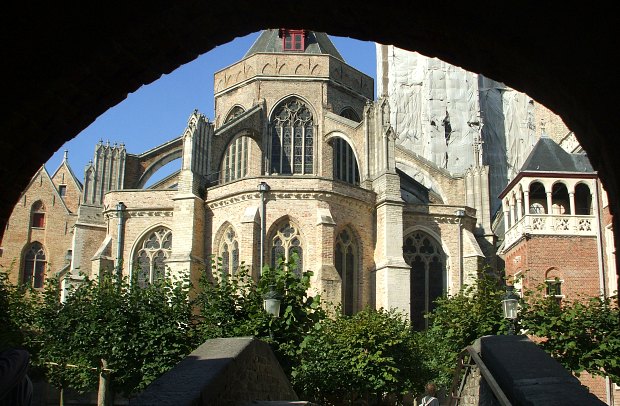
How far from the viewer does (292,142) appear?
3566cm

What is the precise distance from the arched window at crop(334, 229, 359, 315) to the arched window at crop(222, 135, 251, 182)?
7406 mm

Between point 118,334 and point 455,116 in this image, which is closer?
point 118,334

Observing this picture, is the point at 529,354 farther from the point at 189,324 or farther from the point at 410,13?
the point at 189,324

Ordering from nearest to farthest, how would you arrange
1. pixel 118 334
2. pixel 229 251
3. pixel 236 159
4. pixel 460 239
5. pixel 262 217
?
pixel 118 334 → pixel 262 217 → pixel 229 251 → pixel 460 239 → pixel 236 159

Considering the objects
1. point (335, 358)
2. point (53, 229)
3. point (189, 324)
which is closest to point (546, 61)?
point (189, 324)

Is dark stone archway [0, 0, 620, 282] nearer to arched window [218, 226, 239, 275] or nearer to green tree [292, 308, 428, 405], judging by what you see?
green tree [292, 308, 428, 405]

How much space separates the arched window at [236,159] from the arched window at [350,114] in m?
4.56

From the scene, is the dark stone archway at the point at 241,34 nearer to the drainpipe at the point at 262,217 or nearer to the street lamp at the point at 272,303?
the street lamp at the point at 272,303

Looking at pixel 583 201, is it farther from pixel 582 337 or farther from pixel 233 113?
pixel 233 113

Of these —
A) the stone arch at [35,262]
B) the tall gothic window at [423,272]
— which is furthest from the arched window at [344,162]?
the stone arch at [35,262]

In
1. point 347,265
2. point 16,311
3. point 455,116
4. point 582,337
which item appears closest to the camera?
point 582,337

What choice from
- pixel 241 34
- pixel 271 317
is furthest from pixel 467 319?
pixel 241 34

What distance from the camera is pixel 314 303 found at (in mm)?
15180

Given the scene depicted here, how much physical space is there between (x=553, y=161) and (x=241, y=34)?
25.3 m
